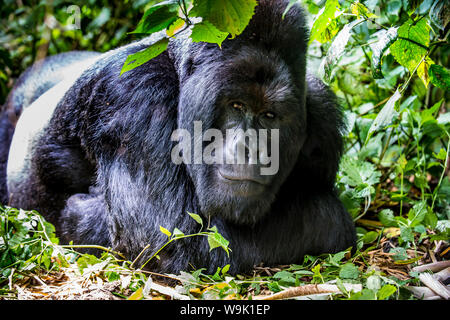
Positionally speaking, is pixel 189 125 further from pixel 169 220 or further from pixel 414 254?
pixel 414 254

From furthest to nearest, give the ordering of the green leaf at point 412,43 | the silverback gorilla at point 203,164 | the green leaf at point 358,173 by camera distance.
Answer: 1. the green leaf at point 358,173
2. the silverback gorilla at point 203,164
3. the green leaf at point 412,43

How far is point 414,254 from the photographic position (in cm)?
265

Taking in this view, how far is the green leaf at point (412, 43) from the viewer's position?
6.54ft

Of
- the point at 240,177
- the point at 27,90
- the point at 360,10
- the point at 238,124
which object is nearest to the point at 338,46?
the point at 360,10

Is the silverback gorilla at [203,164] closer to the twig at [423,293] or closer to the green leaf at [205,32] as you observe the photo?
the green leaf at [205,32]

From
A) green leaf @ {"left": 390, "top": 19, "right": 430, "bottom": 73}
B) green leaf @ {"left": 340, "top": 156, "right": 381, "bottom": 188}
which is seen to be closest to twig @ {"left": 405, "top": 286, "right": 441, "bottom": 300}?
green leaf @ {"left": 390, "top": 19, "right": 430, "bottom": 73}

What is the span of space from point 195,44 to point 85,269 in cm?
117

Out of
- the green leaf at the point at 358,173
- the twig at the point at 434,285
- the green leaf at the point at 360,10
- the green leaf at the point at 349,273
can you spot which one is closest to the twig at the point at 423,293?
the twig at the point at 434,285

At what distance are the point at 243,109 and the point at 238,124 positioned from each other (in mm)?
81

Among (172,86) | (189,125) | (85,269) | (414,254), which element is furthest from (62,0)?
(414,254)

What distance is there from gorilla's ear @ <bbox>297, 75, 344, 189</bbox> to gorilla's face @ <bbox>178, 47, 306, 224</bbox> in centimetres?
40

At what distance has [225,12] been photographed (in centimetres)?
166

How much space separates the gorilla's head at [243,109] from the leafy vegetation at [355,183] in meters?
0.16

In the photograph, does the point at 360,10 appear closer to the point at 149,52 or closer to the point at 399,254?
the point at 149,52
